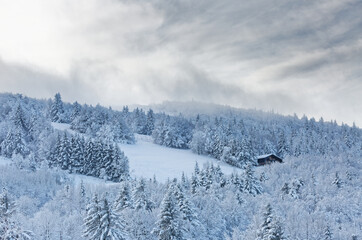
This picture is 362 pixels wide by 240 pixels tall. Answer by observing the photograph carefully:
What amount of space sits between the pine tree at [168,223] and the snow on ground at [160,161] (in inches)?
1741

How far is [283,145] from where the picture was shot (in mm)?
140750

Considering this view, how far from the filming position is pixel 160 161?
102m

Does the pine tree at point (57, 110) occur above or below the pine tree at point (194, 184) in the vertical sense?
above

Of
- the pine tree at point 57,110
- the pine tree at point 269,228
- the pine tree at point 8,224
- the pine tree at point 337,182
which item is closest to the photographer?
the pine tree at point 8,224

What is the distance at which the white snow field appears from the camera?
8938cm

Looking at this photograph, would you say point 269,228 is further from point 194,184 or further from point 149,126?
point 149,126

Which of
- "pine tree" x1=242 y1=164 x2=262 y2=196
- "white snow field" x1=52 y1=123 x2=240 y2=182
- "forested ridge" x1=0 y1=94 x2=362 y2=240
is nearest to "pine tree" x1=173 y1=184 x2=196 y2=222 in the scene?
"forested ridge" x1=0 y1=94 x2=362 y2=240

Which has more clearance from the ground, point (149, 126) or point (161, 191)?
point (149, 126)

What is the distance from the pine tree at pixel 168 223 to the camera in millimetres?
39625

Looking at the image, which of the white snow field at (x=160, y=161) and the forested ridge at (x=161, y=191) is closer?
the forested ridge at (x=161, y=191)

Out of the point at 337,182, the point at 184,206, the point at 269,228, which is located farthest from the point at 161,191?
the point at 337,182

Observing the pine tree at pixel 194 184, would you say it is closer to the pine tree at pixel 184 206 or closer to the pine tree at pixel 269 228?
the pine tree at pixel 184 206

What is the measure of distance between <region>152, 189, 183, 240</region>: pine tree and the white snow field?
136 feet

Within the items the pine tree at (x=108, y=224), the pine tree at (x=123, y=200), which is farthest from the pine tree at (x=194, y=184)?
the pine tree at (x=108, y=224)
